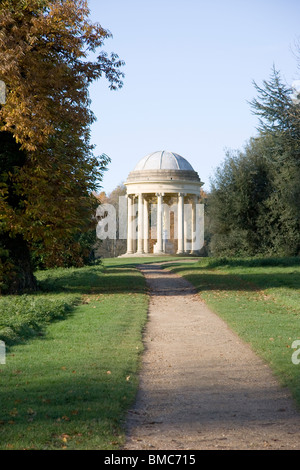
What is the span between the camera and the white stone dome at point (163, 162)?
63.9 meters

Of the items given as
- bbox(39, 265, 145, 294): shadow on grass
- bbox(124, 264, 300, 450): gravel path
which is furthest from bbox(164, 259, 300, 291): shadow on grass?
bbox(124, 264, 300, 450): gravel path

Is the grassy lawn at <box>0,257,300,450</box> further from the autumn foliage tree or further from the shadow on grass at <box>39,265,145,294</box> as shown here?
the autumn foliage tree

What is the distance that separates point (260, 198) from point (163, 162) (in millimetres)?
25022

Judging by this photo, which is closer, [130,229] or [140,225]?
[140,225]

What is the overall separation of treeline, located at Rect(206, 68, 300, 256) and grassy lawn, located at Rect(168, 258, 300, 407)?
5.65 metres

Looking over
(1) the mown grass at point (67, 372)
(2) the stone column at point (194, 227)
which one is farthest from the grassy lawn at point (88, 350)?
(2) the stone column at point (194, 227)

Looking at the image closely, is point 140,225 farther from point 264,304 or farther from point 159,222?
point 264,304

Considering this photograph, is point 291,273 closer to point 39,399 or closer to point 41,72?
point 41,72

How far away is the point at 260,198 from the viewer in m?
40.6

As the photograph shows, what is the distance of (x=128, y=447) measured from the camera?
5.77 metres

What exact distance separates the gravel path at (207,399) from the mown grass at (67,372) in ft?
0.96

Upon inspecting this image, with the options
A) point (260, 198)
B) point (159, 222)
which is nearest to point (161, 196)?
point (159, 222)

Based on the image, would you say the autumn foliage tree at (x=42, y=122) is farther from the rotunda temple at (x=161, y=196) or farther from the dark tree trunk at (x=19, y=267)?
the rotunda temple at (x=161, y=196)
